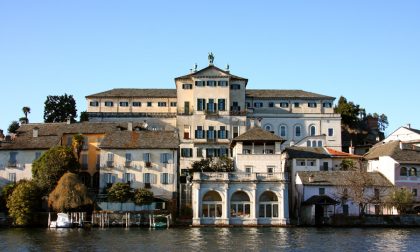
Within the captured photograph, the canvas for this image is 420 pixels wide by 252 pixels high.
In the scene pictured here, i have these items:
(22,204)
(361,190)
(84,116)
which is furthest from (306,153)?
(84,116)

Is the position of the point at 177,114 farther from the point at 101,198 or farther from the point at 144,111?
the point at 101,198

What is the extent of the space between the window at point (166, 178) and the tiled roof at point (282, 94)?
3399cm

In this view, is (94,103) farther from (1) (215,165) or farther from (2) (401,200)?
(2) (401,200)

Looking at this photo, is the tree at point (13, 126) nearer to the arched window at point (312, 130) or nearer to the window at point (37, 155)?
the window at point (37, 155)

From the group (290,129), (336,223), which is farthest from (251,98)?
(336,223)

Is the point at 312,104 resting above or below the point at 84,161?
above

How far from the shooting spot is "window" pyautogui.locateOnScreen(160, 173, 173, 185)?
240 feet

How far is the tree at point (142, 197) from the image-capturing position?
68625 mm

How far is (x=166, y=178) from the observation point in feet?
240

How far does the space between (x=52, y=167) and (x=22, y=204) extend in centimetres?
644

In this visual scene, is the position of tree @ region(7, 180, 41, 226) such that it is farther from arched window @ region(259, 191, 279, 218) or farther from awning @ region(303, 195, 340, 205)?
awning @ region(303, 195, 340, 205)

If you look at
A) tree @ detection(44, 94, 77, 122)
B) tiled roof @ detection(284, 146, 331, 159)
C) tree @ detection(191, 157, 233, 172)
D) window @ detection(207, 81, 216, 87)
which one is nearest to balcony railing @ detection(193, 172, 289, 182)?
tree @ detection(191, 157, 233, 172)

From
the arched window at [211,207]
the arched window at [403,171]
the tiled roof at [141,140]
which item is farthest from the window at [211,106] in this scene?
the arched window at [403,171]

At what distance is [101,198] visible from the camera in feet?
228
